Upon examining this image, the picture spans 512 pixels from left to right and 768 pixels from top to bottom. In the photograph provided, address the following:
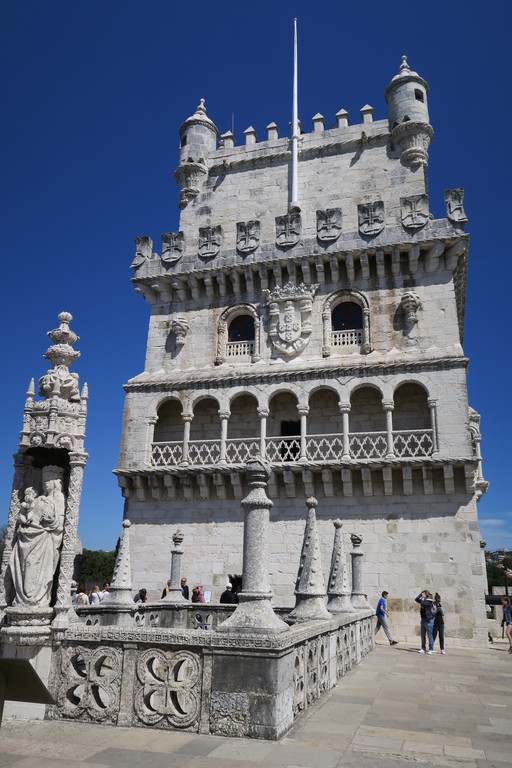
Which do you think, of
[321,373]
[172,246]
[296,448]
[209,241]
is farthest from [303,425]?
[172,246]

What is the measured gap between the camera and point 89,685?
23.4 feet

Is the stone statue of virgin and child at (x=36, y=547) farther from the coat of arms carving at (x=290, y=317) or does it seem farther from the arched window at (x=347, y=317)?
the arched window at (x=347, y=317)

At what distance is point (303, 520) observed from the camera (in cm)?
2150

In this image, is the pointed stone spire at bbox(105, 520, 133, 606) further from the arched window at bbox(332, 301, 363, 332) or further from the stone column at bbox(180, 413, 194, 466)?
the arched window at bbox(332, 301, 363, 332)

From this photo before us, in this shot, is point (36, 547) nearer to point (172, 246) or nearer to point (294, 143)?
point (172, 246)

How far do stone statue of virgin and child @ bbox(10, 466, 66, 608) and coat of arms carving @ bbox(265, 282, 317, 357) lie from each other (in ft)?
53.4

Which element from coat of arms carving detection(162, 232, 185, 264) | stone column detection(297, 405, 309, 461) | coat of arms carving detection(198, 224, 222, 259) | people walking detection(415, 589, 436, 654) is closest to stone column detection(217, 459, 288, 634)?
people walking detection(415, 589, 436, 654)

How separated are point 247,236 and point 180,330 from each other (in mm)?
4923

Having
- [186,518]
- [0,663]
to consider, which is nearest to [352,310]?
[186,518]

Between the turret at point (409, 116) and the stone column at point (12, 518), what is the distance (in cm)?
2179

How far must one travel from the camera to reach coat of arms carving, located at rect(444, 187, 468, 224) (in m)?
22.3

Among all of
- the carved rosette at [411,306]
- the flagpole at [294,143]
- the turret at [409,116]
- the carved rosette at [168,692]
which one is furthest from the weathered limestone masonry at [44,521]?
the turret at [409,116]

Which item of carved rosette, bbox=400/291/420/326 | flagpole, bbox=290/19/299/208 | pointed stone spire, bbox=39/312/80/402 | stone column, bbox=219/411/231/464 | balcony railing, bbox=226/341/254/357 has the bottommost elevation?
pointed stone spire, bbox=39/312/80/402

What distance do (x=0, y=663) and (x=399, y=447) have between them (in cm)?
1993
